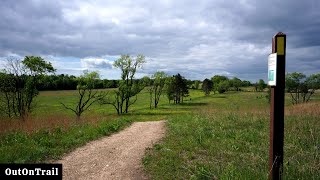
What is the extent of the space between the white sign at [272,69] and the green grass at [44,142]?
21.9ft

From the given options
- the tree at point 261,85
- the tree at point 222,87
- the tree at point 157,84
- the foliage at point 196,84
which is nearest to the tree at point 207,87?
the tree at point 222,87

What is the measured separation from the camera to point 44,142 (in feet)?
33.9

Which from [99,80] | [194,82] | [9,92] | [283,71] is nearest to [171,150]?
[283,71]

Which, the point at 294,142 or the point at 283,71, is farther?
the point at 294,142

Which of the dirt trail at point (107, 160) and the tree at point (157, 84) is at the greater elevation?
the tree at point (157, 84)

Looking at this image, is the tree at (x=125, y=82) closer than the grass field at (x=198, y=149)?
No

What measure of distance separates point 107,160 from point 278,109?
5.50 meters

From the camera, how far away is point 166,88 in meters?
74.2

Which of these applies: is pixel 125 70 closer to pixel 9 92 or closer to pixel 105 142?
pixel 9 92

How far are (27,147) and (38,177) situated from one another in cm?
348

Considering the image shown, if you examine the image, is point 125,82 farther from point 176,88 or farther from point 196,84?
point 196,84

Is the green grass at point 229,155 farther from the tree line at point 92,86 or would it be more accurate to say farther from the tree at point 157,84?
the tree at point 157,84

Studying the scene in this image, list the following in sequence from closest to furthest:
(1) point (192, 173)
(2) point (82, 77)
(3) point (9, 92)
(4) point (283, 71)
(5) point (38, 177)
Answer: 1. (4) point (283, 71)
2. (5) point (38, 177)
3. (1) point (192, 173)
4. (3) point (9, 92)
5. (2) point (82, 77)

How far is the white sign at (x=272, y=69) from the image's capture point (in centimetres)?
473
